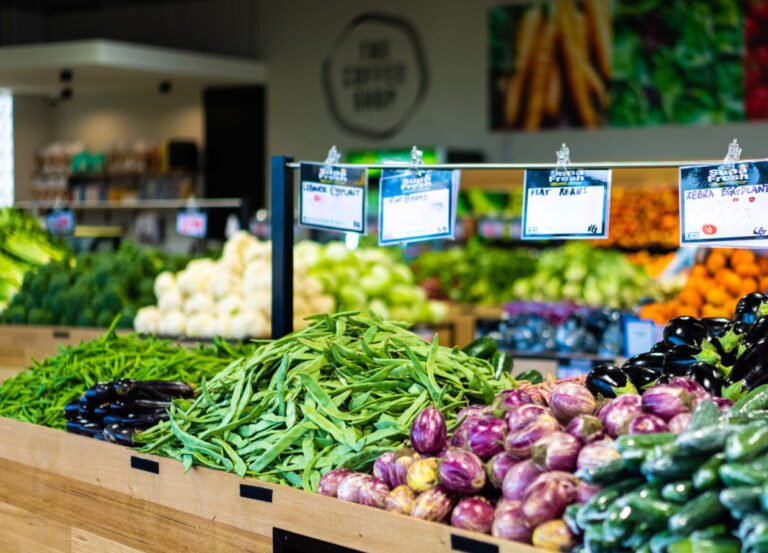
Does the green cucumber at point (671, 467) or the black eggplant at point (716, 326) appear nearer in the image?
the green cucumber at point (671, 467)

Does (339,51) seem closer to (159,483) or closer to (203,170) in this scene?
(203,170)

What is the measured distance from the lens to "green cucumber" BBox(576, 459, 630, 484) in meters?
1.96

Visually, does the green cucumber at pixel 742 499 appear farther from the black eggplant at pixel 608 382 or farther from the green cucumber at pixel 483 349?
the green cucumber at pixel 483 349

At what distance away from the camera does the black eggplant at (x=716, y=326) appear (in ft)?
8.91

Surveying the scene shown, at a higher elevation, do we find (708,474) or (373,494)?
(708,474)

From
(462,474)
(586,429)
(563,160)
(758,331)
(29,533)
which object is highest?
(563,160)

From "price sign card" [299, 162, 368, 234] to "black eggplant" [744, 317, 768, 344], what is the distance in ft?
4.19

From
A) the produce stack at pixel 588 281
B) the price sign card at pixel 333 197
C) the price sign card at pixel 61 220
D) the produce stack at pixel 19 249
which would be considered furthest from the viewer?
the price sign card at pixel 61 220

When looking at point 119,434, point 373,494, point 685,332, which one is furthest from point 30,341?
point 685,332

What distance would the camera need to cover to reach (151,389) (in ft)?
10.9

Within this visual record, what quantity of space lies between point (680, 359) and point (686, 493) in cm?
76

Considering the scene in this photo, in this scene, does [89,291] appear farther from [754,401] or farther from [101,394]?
[754,401]

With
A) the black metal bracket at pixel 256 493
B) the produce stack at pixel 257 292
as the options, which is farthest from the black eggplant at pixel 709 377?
the produce stack at pixel 257 292

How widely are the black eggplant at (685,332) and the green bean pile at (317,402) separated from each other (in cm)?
46
